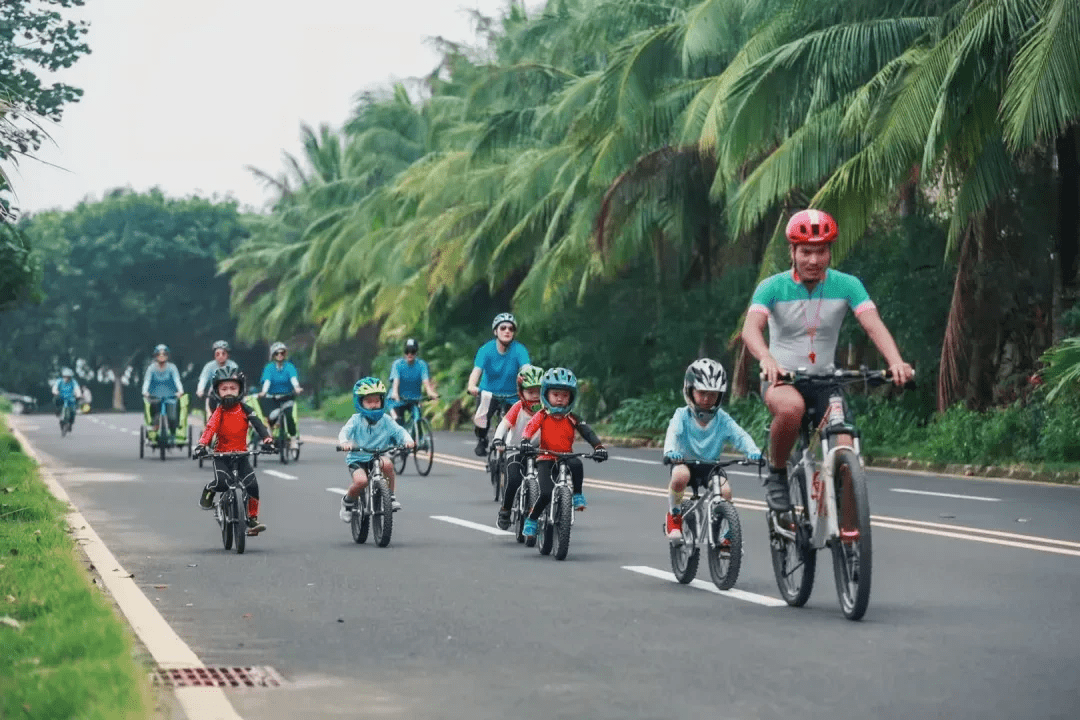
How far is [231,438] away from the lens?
44.0ft

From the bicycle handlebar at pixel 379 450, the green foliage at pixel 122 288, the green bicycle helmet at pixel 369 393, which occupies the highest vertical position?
the green foliage at pixel 122 288

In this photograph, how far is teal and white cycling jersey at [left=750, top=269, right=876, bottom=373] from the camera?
351 inches

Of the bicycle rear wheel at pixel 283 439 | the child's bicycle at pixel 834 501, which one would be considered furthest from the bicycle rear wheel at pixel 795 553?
the bicycle rear wheel at pixel 283 439

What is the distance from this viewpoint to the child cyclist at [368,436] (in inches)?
528

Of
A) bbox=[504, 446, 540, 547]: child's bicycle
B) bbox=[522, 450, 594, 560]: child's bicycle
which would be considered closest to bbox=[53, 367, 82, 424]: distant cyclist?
bbox=[504, 446, 540, 547]: child's bicycle

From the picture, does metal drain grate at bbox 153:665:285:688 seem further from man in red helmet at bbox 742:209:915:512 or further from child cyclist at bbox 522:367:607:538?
child cyclist at bbox 522:367:607:538

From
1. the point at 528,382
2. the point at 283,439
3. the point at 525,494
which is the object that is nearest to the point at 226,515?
the point at 525,494

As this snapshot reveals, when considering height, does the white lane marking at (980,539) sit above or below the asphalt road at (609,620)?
A: above

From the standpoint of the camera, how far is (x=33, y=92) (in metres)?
23.1

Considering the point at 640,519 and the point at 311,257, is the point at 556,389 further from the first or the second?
the point at 311,257

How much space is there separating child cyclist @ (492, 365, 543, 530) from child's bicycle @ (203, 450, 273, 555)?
6.10 ft

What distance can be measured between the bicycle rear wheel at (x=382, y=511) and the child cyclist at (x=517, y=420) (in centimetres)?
85

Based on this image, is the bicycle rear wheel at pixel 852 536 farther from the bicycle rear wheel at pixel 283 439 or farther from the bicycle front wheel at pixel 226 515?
the bicycle rear wheel at pixel 283 439

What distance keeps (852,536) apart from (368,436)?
18.4 feet
